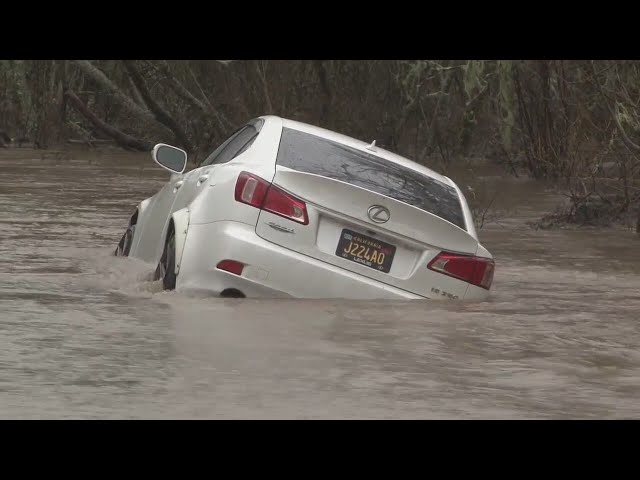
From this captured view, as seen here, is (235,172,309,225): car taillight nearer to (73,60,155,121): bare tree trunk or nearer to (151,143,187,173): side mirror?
(151,143,187,173): side mirror

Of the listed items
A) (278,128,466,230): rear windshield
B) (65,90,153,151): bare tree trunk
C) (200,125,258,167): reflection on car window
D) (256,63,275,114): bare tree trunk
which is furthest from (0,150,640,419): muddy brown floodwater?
(65,90,153,151): bare tree trunk

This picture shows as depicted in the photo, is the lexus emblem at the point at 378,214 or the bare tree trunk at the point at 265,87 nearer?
the lexus emblem at the point at 378,214

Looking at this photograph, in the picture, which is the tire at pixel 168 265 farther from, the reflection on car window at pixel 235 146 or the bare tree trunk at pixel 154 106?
the bare tree trunk at pixel 154 106

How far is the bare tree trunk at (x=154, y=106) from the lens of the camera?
90.8 ft

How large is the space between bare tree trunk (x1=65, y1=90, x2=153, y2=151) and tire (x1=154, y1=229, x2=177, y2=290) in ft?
61.2

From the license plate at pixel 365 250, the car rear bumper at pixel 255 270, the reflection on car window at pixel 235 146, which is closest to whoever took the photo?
the car rear bumper at pixel 255 270

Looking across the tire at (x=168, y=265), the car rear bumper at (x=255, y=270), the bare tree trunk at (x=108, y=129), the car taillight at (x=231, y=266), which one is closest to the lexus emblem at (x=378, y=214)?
the car rear bumper at (x=255, y=270)

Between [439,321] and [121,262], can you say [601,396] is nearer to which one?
[439,321]

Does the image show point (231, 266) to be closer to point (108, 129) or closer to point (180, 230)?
point (180, 230)

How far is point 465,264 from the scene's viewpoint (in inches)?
396

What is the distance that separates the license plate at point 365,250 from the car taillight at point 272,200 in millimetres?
289

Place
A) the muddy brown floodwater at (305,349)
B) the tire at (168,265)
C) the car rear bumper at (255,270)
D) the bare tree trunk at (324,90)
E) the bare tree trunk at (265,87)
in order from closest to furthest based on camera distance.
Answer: the muddy brown floodwater at (305,349), the car rear bumper at (255,270), the tire at (168,265), the bare tree trunk at (265,87), the bare tree trunk at (324,90)

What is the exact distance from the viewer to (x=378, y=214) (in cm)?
975

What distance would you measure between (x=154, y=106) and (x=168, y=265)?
18.5 m
